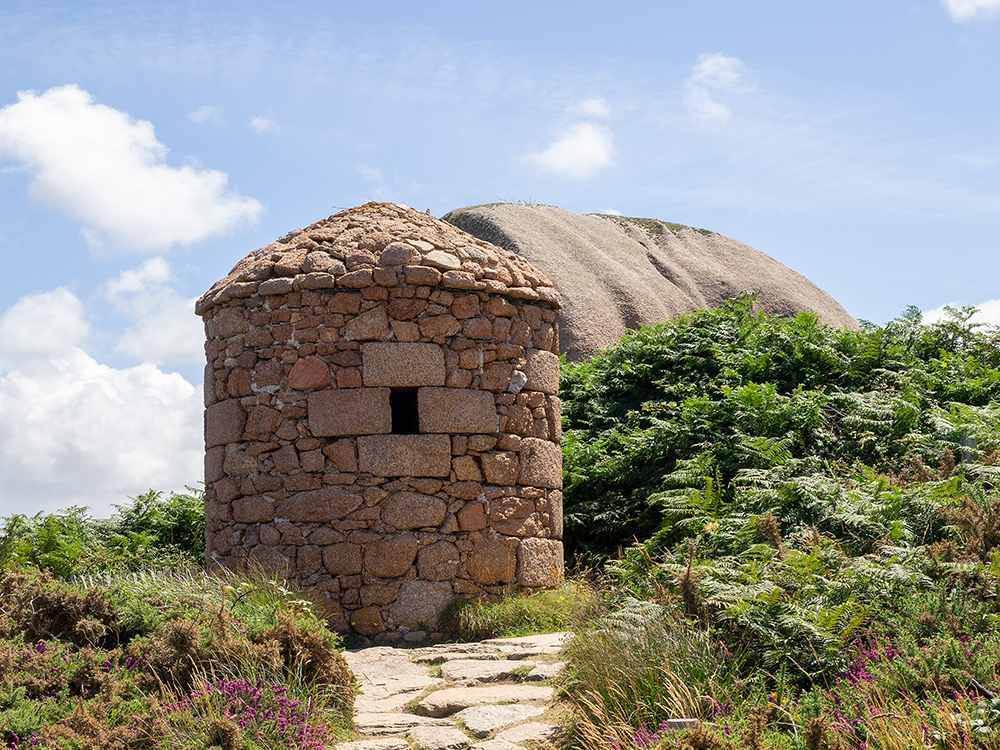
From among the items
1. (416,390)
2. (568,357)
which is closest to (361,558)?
(416,390)

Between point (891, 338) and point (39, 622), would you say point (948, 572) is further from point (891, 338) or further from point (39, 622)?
point (891, 338)

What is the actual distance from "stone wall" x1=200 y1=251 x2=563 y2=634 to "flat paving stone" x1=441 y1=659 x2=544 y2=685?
138 centimetres

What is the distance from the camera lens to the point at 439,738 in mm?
5047

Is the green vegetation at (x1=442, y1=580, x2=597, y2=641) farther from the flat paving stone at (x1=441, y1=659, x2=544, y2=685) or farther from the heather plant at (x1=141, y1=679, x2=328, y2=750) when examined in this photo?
the heather plant at (x1=141, y1=679, x2=328, y2=750)

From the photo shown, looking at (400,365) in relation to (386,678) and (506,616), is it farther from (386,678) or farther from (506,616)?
(386,678)

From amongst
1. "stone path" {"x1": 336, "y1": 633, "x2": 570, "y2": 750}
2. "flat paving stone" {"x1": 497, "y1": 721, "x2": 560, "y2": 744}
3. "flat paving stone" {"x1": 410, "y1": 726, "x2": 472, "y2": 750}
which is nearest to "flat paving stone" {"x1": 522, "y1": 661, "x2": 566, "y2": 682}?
"stone path" {"x1": 336, "y1": 633, "x2": 570, "y2": 750}

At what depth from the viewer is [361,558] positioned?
309 inches

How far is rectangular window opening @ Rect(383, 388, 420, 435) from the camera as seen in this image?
8359mm

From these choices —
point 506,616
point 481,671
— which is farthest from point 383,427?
point 481,671

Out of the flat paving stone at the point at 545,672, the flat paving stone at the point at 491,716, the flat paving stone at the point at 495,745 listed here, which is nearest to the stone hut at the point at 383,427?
the flat paving stone at the point at 545,672

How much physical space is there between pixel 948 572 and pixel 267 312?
19.6 ft

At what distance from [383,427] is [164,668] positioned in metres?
3.27

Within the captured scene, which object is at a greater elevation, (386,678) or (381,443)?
(381,443)

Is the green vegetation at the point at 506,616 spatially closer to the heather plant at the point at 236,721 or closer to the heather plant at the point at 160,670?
the heather plant at the point at 160,670
